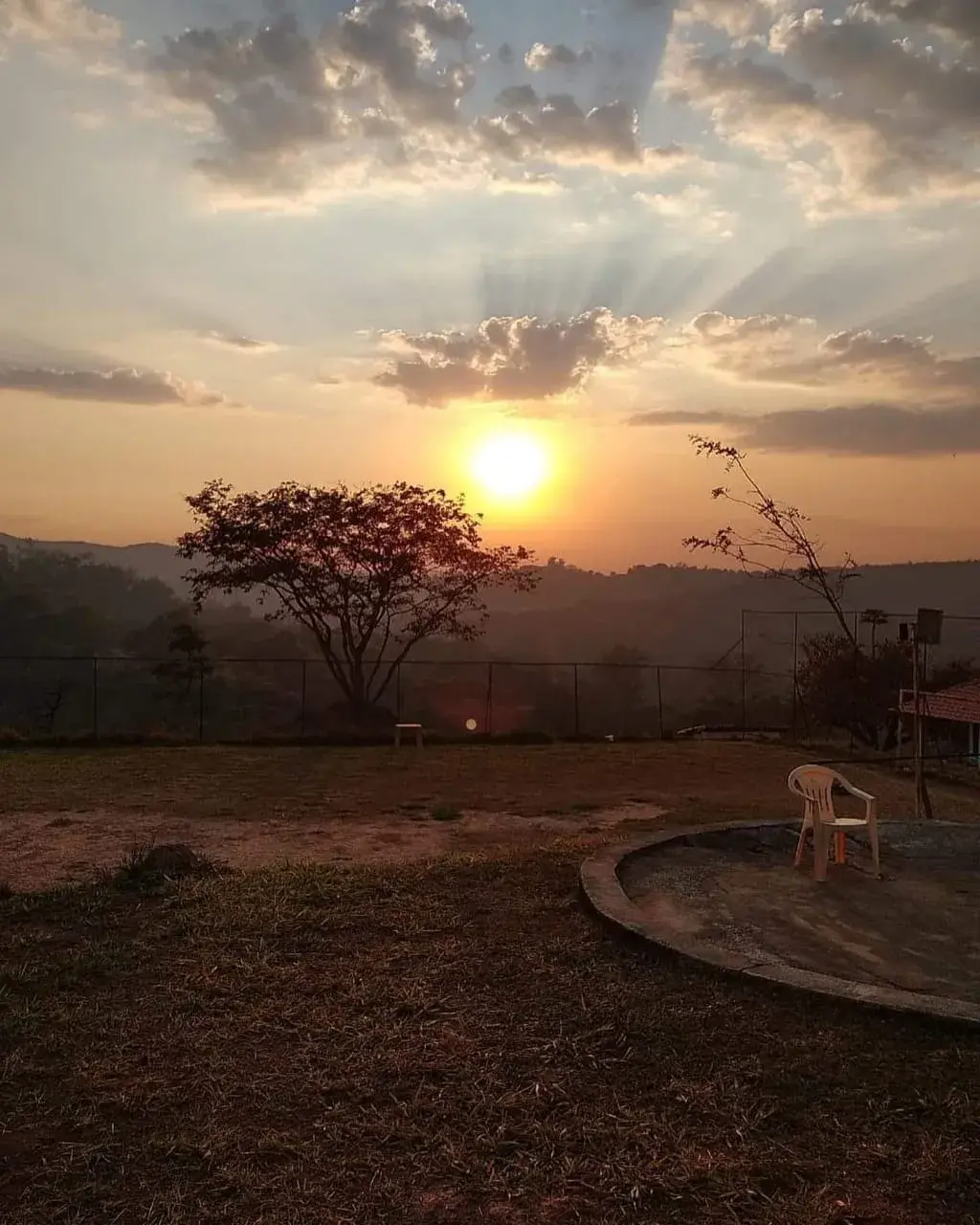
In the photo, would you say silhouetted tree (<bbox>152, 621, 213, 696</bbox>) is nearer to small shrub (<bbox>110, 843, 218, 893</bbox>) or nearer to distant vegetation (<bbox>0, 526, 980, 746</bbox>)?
distant vegetation (<bbox>0, 526, 980, 746</bbox>)

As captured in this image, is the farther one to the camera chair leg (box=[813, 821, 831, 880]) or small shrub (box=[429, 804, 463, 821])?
small shrub (box=[429, 804, 463, 821])

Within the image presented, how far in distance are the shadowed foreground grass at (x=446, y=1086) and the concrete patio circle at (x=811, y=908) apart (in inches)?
7.8

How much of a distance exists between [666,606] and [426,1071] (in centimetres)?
5081

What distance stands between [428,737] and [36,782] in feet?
22.1

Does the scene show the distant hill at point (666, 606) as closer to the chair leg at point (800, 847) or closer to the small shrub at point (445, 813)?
the small shrub at point (445, 813)

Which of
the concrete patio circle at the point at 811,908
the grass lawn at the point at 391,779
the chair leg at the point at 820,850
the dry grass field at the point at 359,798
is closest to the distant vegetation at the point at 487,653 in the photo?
the grass lawn at the point at 391,779

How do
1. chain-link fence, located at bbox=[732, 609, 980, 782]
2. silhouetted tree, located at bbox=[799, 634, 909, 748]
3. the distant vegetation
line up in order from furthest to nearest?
silhouetted tree, located at bbox=[799, 634, 909, 748] → the distant vegetation → chain-link fence, located at bbox=[732, 609, 980, 782]

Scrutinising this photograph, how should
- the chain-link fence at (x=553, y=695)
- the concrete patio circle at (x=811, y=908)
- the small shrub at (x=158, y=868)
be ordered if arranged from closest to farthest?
1. the concrete patio circle at (x=811, y=908)
2. the small shrub at (x=158, y=868)
3. the chain-link fence at (x=553, y=695)

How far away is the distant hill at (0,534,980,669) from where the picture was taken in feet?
125

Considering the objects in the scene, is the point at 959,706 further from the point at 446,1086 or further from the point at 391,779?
the point at 446,1086

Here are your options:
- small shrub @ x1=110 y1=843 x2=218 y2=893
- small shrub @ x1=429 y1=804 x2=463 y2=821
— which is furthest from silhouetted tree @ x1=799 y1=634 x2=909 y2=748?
small shrub @ x1=110 y1=843 x2=218 y2=893

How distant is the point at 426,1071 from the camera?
11.1 ft

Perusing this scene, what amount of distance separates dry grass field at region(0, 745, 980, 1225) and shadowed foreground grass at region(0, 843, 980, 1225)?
0.03ft

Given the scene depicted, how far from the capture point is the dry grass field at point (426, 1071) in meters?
2.64
